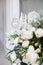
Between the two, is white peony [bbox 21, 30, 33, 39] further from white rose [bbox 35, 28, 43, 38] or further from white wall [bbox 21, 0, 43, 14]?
white wall [bbox 21, 0, 43, 14]

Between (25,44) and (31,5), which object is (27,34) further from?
(31,5)

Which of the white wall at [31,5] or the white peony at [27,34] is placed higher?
the white wall at [31,5]

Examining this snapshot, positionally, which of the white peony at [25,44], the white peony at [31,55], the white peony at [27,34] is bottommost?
the white peony at [31,55]

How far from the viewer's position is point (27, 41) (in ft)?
3.25

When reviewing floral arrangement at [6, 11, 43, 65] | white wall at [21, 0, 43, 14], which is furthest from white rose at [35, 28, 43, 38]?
white wall at [21, 0, 43, 14]

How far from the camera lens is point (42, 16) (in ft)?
3.54

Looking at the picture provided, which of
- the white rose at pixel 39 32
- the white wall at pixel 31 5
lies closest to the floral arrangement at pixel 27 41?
the white rose at pixel 39 32

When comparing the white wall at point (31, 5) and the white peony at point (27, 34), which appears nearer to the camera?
the white peony at point (27, 34)

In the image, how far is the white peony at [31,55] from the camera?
3.04 ft

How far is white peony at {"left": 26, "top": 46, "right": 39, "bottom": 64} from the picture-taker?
93 centimetres

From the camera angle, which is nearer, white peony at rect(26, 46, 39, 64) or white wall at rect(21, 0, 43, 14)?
white peony at rect(26, 46, 39, 64)

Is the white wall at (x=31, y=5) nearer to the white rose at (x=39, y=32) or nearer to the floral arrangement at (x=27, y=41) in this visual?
the floral arrangement at (x=27, y=41)

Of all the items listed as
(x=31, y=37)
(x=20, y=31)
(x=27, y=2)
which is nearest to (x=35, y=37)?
(x=31, y=37)

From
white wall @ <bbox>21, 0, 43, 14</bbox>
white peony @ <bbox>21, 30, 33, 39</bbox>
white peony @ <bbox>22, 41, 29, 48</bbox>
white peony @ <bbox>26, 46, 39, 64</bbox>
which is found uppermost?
white wall @ <bbox>21, 0, 43, 14</bbox>
